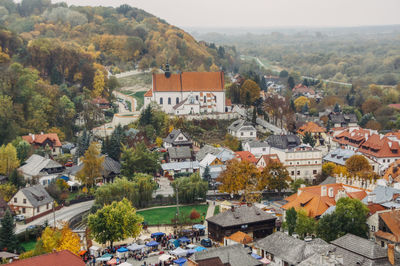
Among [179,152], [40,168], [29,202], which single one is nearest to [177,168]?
[179,152]

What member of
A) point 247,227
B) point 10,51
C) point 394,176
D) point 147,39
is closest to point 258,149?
point 394,176

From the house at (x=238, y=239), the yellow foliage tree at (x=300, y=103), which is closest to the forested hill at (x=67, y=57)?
the yellow foliage tree at (x=300, y=103)

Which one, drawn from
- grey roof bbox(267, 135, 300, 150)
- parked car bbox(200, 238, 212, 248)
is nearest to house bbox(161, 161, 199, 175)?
grey roof bbox(267, 135, 300, 150)

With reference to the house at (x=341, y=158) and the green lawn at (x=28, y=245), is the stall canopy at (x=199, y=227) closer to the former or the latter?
the green lawn at (x=28, y=245)

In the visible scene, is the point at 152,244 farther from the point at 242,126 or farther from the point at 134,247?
the point at 242,126

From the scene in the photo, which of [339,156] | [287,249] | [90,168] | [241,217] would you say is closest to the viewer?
[287,249]

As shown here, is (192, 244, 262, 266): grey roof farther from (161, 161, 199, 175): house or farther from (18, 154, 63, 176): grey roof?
(18, 154, 63, 176): grey roof
